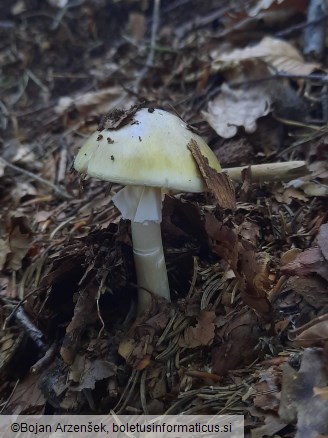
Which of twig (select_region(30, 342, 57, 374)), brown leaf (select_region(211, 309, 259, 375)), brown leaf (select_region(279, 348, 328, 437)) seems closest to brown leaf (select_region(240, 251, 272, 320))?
brown leaf (select_region(211, 309, 259, 375))

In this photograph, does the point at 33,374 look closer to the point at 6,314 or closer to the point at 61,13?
the point at 6,314

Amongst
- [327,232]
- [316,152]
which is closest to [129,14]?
[316,152]

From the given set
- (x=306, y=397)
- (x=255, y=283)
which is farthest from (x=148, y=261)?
(x=306, y=397)

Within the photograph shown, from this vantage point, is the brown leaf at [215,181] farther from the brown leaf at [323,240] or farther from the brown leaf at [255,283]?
the brown leaf at [323,240]

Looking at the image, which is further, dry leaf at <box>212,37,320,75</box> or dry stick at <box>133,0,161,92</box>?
dry stick at <box>133,0,161,92</box>

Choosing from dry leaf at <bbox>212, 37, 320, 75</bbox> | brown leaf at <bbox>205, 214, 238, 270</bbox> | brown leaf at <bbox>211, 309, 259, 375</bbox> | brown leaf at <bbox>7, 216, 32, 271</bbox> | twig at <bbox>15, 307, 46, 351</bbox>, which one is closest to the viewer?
brown leaf at <bbox>211, 309, 259, 375</bbox>

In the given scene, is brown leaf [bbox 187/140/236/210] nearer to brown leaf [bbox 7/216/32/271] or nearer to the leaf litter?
the leaf litter

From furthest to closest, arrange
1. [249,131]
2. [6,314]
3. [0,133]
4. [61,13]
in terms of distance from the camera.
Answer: [61,13], [0,133], [249,131], [6,314]
